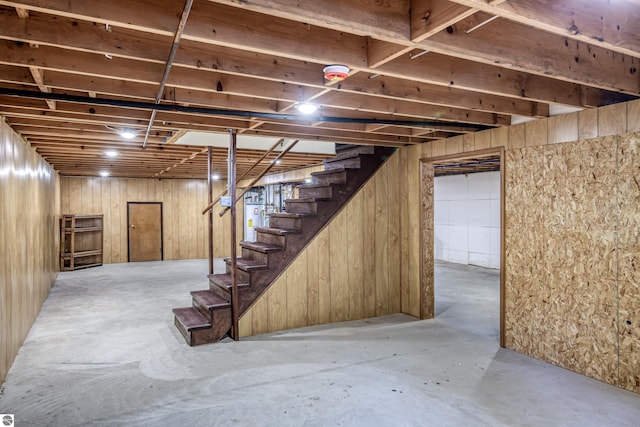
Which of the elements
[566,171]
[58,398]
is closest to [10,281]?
[58,398]

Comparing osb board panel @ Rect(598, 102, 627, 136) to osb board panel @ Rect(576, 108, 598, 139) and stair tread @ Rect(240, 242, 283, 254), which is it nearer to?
osb board panel @ Rect(576, 108, 598, 139)

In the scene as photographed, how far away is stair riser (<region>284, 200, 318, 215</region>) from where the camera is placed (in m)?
4.75

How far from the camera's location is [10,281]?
346 centimetres

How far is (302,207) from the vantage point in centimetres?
496

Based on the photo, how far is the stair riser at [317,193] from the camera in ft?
16.0

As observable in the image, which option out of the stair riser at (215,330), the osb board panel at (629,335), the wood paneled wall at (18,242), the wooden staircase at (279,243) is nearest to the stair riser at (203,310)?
the wooden staircase at (279,243)

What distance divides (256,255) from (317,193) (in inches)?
43.4

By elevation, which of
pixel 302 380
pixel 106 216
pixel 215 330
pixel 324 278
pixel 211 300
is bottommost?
pixel 302 380

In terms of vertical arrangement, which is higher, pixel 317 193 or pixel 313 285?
pixel 317 193

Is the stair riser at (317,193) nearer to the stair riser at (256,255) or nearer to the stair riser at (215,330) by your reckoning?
the stair riser at (256,255)

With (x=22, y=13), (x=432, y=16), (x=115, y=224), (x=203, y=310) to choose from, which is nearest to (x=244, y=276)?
(x=203, y=310)

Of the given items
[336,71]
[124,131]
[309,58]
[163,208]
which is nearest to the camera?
[309,58]

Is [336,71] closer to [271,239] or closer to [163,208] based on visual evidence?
[271,239]

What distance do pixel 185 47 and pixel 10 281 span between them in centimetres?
275
